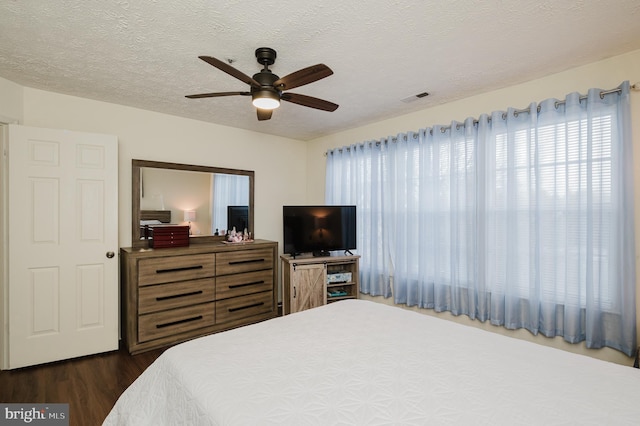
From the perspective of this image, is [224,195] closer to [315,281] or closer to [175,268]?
[175,268]

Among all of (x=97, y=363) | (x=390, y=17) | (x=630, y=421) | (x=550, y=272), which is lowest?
(x=97, y=363)

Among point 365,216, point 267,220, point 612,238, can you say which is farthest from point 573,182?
point 267,220

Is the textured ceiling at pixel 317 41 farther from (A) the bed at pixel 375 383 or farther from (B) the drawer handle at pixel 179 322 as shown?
(B) the drawer handle at pixel 179 322

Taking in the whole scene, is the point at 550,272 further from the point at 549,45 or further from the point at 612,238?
the point at 549,45

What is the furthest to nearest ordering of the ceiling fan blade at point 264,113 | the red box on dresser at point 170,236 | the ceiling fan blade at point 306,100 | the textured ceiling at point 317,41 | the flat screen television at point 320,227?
the flat screen television at point 320,227
the red box on dresser at point 170,236
the ceiling fan blade at point 264,113
the ceiling fan blade at point 306,100
the textured ceiling at point 317,41

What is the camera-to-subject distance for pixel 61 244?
2.88m

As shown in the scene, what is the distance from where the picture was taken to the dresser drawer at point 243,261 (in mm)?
3574

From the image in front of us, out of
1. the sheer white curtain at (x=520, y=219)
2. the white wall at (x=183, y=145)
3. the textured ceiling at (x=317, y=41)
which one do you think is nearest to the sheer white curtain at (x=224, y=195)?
the white wall at (x=183, y=145)

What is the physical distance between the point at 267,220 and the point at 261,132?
4.14 ft

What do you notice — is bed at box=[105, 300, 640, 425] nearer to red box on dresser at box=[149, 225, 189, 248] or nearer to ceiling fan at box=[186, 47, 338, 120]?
ceiling fan at box=[186, 47, 338, 120]

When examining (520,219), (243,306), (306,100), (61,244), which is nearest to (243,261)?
(243,306)

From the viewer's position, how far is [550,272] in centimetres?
255

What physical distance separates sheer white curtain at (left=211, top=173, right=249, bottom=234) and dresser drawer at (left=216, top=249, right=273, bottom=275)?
537 mm

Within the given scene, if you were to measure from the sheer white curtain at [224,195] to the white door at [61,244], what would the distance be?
1116 millimetres
